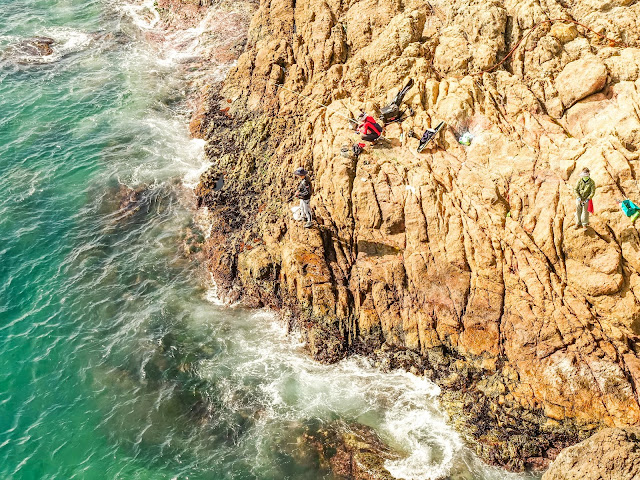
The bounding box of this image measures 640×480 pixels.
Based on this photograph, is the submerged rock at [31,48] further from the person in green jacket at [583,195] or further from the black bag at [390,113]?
the person in green jacket at [583,195]

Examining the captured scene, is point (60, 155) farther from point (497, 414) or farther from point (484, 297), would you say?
point (497, 414)

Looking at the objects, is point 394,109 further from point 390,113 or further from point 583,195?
point 583,195

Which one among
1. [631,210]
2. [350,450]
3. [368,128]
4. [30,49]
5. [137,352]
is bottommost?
[350,450]

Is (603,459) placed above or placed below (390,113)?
below

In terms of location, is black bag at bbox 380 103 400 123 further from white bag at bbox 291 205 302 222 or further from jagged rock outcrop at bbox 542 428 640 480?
jagged rock outcrop at bbox 542 428 640 480

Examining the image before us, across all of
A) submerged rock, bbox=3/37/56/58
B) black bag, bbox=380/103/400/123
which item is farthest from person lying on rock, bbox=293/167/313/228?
submerged rock, bbox=3/37/56/58

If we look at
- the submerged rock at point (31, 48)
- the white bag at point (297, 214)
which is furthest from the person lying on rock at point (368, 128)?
the submerged rock at point (31, 48)

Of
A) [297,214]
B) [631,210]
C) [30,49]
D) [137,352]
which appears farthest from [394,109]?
[30,49]
